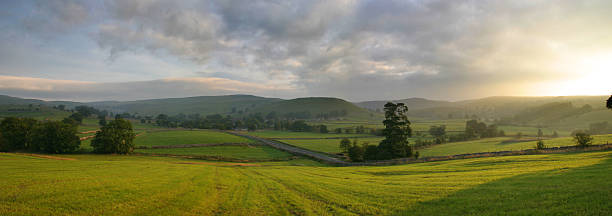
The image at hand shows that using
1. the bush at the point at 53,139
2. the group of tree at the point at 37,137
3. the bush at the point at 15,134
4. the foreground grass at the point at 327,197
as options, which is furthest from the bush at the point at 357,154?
the bush at the point at 15,134

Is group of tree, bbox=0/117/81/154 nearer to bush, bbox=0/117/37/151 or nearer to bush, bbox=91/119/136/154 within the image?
bush, bbox=0/117/37/151

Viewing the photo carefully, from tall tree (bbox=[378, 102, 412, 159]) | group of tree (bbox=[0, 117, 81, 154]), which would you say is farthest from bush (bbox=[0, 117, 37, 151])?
tall tree (bbox=[378, 102, 412, 159])

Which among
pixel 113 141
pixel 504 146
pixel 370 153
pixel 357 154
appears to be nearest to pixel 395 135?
pixel 370 153

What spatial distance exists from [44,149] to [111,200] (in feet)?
195

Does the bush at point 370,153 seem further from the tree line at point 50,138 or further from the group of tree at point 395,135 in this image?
the tree line at point 50,138

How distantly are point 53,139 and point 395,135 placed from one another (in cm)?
7432

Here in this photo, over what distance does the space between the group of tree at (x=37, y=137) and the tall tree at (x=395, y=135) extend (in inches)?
2745

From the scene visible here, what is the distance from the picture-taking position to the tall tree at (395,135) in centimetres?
5141

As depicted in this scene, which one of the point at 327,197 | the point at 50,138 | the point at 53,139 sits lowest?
the point at 53,139

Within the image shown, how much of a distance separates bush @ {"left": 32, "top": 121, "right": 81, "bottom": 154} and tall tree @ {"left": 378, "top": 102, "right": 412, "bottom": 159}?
69413 mm

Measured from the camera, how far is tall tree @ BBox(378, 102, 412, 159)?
5141 centimetres

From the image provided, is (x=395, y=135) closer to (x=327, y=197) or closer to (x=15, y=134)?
(x=327, y=197)

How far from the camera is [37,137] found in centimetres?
5144

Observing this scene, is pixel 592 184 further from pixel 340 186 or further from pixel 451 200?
pixel 340 186
